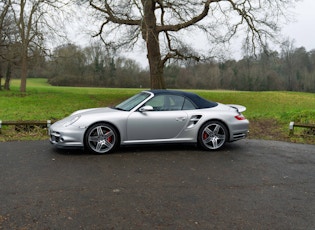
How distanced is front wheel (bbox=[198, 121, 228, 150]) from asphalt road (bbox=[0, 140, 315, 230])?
0.26 meters

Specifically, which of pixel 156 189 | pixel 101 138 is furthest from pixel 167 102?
pixel 156 189

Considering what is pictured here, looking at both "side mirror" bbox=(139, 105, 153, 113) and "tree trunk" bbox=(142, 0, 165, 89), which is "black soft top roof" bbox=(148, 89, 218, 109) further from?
"tree trunk" bbox=(142, 0, 165, 89)

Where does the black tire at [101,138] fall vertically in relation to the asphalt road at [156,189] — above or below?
above

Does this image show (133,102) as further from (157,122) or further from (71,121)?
(71,121)

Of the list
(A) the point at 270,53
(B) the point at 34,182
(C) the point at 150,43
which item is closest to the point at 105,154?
(B) the point at 34,182

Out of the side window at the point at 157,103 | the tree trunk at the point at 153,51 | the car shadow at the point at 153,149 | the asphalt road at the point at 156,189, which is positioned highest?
the tree trunk at the point at 153,51

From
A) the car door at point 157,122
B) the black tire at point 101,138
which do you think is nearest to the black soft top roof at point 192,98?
the car door at point 157,122

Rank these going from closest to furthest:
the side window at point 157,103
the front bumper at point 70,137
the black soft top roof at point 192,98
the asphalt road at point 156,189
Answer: the asphalt road at point 156,189 → the front bumper at point 70,137 → the side window at point 157,103 → the black soft top roof at point 192,98

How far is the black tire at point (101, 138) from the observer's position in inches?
255

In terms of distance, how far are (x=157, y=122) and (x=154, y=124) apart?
0.08 m

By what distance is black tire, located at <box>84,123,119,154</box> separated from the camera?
21.3 ft

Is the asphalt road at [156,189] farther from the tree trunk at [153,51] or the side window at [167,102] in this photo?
the tree trunk at [153,51]

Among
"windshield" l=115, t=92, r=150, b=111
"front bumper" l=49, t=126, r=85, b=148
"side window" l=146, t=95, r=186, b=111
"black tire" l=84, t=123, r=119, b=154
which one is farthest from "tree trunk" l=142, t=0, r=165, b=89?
"front bumper" l=49, t=126, r=85, b=148

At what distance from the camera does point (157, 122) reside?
677 cm
